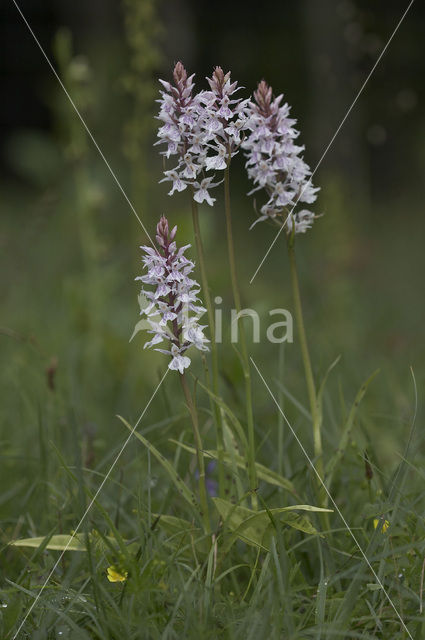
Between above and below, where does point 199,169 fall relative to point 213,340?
above

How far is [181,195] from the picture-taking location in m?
7.23

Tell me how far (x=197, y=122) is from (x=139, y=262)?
1.80 meters

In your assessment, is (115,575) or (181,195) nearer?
(115,575)

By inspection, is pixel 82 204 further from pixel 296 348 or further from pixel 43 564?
pixel 43 564

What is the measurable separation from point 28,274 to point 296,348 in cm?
241

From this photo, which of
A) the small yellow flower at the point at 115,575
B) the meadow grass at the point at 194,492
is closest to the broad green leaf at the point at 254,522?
the meadow grass at the point at 194,492

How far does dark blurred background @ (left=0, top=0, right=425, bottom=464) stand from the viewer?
3.12 metres

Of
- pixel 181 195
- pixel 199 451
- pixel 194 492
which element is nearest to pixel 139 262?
pixel 194 492

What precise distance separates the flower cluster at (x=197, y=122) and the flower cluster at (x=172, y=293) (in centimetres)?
13

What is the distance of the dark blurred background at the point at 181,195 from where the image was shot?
10.2 ft

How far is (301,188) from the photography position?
5.44ft

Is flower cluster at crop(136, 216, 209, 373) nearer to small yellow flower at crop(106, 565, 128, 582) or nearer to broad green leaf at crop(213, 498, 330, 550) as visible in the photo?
broad green leaf at crop(213, 498, 330, 550)

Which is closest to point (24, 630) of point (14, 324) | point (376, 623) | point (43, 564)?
Answer: point (43, 564)

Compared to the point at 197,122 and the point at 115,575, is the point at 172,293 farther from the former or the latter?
the point at 115,575
